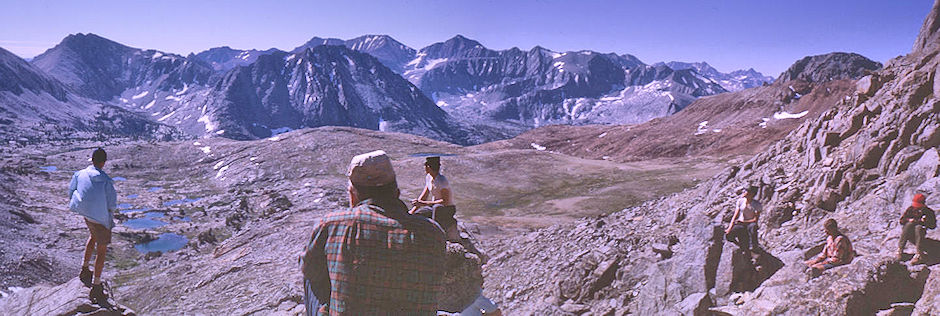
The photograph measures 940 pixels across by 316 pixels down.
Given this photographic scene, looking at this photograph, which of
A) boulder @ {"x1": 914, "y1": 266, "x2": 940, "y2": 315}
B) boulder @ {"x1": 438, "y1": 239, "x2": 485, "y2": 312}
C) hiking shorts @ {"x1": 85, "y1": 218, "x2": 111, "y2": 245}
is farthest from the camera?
boulder @ {"x1": 438, "y1": 239, "x2": 485, "y2": 312}

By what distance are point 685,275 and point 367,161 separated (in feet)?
32.4

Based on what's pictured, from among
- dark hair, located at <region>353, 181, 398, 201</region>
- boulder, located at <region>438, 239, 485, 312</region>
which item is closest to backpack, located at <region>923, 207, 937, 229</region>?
boulder, located at <region>438, 239, 485, 312</region>

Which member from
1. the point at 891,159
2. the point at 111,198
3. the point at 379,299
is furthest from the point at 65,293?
the point at 891,159

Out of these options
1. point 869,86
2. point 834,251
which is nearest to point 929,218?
point 834,251

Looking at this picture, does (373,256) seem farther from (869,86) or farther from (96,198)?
(869,86)

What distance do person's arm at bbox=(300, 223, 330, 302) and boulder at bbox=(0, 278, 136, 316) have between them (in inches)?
344

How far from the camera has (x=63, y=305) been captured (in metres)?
9.69

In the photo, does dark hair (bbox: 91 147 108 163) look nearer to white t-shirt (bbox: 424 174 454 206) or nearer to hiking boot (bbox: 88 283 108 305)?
hiking boot (bbox: 88 283 108 305)

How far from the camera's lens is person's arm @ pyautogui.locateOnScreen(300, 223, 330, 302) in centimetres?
412

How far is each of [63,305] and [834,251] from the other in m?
16.7

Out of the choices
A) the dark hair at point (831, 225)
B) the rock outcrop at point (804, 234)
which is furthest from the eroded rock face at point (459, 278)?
the dark hair at point (831, 225)

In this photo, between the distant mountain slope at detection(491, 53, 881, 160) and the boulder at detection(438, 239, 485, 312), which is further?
the distant mountain slope at detection(491, 53, 881, 160)

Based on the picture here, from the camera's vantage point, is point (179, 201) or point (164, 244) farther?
point (179, 201)

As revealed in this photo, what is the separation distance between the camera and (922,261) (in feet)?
30.2
